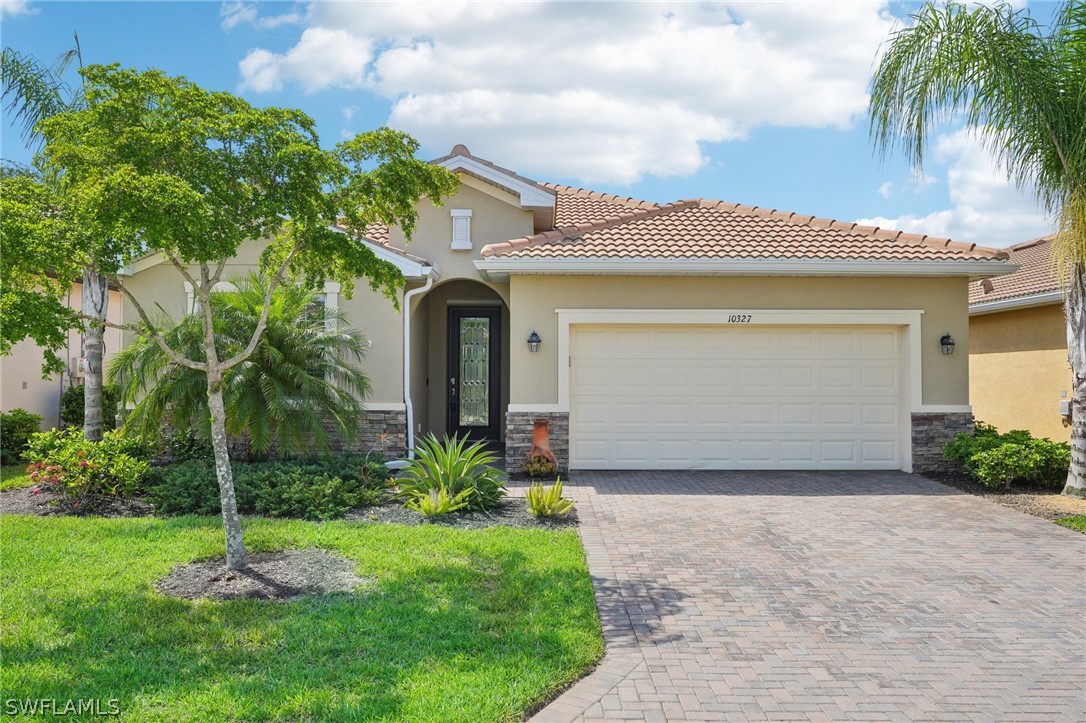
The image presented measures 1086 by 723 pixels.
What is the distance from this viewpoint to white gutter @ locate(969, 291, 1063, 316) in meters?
13.8

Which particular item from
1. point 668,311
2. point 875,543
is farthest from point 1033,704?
point 668,311

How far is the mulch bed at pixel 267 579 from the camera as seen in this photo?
6.10 metres

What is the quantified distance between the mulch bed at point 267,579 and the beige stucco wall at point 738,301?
215 inches

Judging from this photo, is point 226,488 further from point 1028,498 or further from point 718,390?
point 1028,498

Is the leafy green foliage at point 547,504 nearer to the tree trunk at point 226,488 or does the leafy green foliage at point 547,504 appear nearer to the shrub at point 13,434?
the tree trunk at point 226,488

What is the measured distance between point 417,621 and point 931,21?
987cm

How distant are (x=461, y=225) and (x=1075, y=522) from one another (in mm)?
10117

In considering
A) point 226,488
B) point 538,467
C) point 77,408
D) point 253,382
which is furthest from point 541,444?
point 77,408

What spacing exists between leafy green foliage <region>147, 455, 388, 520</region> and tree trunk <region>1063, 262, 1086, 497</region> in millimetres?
9180

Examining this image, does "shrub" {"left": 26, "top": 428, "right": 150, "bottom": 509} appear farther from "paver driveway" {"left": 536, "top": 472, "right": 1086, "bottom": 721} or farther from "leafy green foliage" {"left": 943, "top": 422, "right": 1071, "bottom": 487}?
"leafy green foliage" {"left": 943, "top": 422, "right": 1071, "bottom": 487}

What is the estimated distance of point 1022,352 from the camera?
15.4 m

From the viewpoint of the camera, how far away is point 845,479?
11.5 m

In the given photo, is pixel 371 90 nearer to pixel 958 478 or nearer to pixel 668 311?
pixel 668 311

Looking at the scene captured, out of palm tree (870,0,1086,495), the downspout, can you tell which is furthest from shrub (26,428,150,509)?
palm tree (870,0,1086,495)
